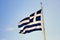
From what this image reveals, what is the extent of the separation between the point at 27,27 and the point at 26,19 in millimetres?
1261

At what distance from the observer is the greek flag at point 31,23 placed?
46719 millimetres

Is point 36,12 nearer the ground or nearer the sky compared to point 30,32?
nearer the sky

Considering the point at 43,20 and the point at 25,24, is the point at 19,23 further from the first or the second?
the point at 43,20

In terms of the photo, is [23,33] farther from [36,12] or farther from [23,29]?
[36,12]

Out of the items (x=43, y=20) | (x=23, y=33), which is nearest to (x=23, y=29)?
(x=23, y=33)

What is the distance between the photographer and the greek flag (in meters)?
46.7

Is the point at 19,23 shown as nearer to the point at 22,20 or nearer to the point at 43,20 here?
the point at 22,20

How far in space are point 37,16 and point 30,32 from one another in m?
2.66

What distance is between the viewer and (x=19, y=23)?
4803cm

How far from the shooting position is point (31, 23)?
4722cm

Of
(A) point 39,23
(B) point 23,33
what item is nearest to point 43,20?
(A) point 39,23

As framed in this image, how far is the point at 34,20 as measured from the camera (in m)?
47.1

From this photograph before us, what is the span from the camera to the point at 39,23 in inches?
1839

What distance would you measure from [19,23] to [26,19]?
4.26 ft
